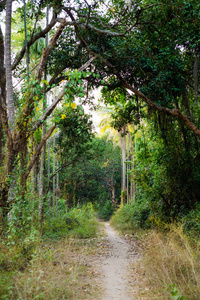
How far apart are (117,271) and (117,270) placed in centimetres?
10

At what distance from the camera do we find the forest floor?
190 inches

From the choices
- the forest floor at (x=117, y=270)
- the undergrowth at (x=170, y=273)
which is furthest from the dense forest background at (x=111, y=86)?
the undergrowth at (x=170, y=273)

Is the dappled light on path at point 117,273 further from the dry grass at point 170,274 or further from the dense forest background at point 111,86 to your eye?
the dense forest background at point 111,86

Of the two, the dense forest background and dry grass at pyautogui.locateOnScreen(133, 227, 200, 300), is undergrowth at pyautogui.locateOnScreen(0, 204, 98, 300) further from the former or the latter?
dry grass at pyautogui.locateOnScreen(133, 227, 200, 300)

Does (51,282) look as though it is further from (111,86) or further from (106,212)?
(106,212)

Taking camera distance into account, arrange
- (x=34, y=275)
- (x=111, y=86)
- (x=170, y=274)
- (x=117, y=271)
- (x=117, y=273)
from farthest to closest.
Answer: (x=111, y=86) < (x=117, y=271) < (x=117, y=273) < (x=170, y=274) < (x=34, y=275)

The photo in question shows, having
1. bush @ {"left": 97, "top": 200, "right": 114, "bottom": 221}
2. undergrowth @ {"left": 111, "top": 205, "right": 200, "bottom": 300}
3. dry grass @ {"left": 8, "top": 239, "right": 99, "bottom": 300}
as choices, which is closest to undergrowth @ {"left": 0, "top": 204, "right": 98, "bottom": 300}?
dry grass @ {"left": 8, "top": 239, "right": 99, "bottom": 300}

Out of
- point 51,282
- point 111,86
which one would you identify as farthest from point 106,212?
point 51,282

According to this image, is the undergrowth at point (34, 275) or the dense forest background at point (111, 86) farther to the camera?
the dense forest background at point (111, 86)

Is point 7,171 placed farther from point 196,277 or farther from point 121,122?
point 121,122

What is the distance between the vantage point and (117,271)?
6.42 m

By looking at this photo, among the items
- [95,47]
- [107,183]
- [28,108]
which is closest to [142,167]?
[95,47]

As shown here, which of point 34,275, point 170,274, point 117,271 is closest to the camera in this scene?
point 34,275

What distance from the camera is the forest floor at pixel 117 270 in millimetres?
4832
